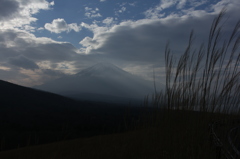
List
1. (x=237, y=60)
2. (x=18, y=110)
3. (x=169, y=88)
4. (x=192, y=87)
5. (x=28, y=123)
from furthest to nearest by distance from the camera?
1. (x=18, y=110)
2. (x=28, y=123)
3. (x=169, y=88)
4. (x=192, y=87)
5. (x=237, y=60)

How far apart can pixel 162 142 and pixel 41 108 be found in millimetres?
65786

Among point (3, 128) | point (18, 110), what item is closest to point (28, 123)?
point (3, 128)

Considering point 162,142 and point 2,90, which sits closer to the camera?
point 162,142

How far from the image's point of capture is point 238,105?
6.38 ft

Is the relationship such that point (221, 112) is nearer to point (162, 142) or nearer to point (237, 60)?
point (237, 60)

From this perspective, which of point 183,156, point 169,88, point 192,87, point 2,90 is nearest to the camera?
point 183,156

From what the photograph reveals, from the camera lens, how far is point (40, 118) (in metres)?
51.9

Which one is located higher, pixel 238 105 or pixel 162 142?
pixel 238 105

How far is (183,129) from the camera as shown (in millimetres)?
2250

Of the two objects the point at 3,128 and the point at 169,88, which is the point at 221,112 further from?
the point at 3,128

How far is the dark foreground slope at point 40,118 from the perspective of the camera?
34.7 metres

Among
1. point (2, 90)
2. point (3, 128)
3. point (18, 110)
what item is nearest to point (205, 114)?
point (3, 128)

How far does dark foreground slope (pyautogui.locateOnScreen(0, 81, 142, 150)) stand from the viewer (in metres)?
34.7

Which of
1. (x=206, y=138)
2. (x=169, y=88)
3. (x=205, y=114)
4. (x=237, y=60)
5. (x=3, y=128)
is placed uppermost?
(x=237, y=60)
